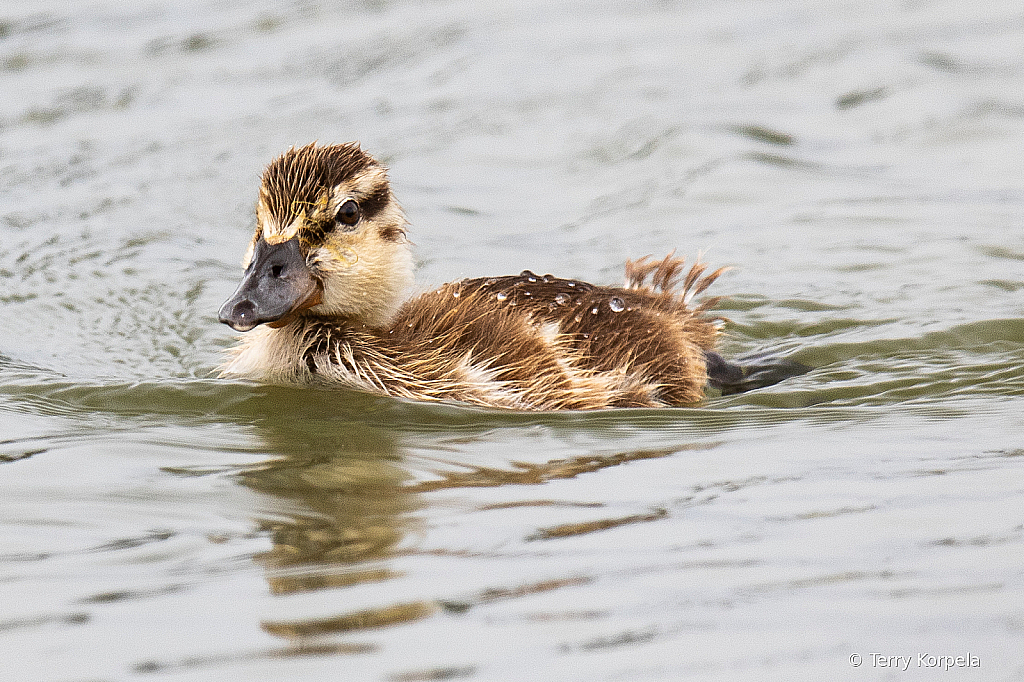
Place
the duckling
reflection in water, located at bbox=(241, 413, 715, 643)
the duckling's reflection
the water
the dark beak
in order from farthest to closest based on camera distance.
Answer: the duckling, the dark beak, the duckling's reflection, reflection in water, located at bbox=(241, 413, 715, 643), the water

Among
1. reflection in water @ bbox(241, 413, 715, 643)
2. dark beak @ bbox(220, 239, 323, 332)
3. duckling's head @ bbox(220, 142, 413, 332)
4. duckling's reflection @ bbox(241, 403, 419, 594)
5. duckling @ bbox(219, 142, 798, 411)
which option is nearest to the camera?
reflection in water @ bbox(241, 413, 715, 643)

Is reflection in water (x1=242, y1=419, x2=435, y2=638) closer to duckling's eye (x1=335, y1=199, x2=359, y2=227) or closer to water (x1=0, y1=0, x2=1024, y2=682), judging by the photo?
water (x1=0, y1=0, x2=1024, y2=682)

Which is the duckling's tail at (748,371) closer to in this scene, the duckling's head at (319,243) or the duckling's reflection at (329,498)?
the duckling's head at (319,243)

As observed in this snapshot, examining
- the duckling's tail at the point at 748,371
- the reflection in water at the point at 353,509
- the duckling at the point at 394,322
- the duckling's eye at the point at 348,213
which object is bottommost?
the reflection in water at the point at 353,509

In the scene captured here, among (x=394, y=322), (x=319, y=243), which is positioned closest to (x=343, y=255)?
(x=319, y=243)

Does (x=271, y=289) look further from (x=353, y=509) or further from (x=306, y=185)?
(x=353, y=509)

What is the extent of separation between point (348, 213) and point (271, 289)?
1.65ft

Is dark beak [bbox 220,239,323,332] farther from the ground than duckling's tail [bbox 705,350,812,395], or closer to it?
farther from the ground

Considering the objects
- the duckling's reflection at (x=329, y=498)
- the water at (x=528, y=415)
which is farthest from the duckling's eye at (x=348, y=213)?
the duckling's reflection at (x=329, y=498)

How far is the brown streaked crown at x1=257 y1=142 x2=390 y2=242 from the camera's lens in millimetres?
6086

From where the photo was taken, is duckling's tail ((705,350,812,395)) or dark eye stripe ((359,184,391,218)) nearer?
dark eye stripe ((359,184,391,218))

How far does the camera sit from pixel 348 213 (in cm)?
623

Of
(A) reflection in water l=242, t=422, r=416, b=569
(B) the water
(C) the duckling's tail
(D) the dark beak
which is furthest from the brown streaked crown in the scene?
(C) the duckling's tail

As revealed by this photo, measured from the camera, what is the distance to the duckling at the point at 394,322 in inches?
241
